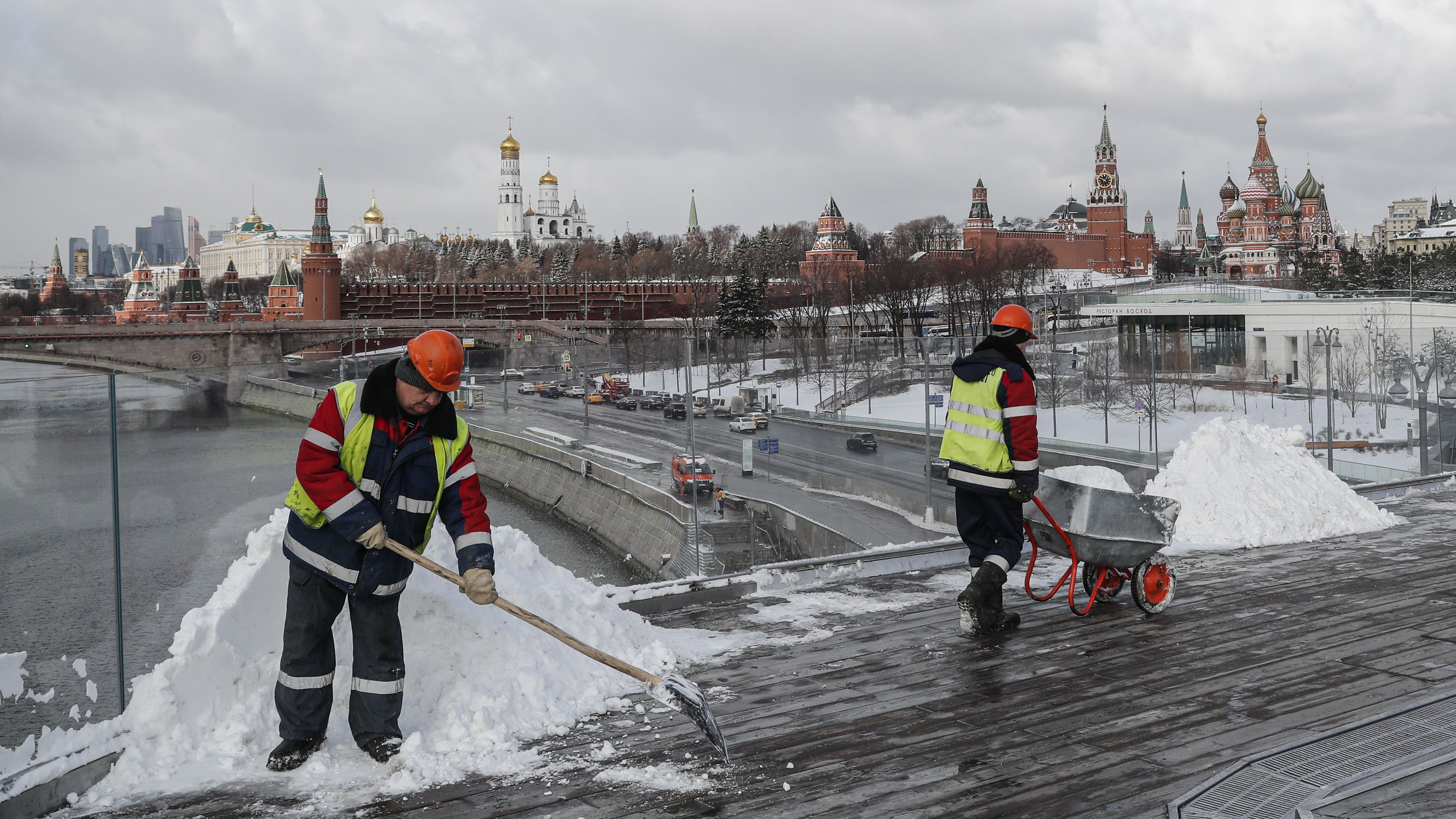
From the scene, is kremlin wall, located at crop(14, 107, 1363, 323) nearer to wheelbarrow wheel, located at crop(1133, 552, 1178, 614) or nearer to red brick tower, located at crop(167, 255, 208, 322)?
red brick tower, located at crop(167, 255, 208, 322)

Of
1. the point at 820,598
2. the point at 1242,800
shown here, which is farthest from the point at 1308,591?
the point at 1242,800

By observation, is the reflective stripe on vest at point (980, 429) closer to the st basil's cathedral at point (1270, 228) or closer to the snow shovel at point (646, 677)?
the snow shovel at point (646, 677)

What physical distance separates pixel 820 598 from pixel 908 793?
2432mm

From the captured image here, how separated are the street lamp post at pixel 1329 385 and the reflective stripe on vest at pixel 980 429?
647cm

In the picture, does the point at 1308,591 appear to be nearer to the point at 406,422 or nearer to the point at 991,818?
the point at 991,818

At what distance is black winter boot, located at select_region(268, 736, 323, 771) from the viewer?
3.51 metres

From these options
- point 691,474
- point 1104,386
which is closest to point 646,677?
point 691,474

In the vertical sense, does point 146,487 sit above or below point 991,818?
above

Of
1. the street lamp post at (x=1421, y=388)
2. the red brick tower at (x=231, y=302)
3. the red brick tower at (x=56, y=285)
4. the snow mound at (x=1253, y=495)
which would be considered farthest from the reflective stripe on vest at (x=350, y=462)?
the red brick tower at (x=56, y=285)

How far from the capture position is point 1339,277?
57.8m

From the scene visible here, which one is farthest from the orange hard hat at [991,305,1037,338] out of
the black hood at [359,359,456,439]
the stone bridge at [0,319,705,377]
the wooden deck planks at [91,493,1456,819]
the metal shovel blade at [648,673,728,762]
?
the stone bridge at [0,319,705,377]

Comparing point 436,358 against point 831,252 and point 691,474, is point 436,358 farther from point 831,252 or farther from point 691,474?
point 831,252

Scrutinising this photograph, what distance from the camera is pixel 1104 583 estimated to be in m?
5.53

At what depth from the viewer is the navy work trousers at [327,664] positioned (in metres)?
3.61
